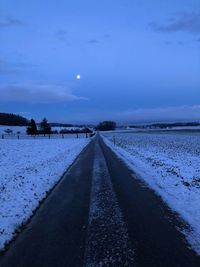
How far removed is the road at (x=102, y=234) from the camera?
16.1 ft

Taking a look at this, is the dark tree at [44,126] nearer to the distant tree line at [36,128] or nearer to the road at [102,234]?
the distant tree line at [36,128]

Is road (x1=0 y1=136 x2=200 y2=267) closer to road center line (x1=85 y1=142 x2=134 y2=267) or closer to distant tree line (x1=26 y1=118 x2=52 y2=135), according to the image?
road center line (x1=85 y1=142 x2=134 y2=267)

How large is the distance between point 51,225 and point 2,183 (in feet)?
19.8

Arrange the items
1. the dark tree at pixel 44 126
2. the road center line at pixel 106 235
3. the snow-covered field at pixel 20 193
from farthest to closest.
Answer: the dark tree at pixel 44 126, the snow-covered field at pixel 20 193, the road center line at pixel 106 235

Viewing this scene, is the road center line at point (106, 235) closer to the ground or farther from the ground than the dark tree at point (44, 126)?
closer to the ground

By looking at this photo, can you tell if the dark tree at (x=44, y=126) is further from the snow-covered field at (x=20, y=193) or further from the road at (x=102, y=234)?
the road at (x=102, y=234)

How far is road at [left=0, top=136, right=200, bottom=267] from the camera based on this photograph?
4914mm

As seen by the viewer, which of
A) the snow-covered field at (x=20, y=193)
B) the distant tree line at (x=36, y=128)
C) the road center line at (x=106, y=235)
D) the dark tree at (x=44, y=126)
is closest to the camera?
the road center line at (x=106, y=235)

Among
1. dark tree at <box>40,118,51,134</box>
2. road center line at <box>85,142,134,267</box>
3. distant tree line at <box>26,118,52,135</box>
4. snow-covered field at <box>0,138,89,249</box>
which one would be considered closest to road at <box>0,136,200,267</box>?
road center line at <box>85,142,134,267</box>

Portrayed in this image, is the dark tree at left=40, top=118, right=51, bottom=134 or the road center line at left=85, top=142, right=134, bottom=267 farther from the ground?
the dark tree at left=40, top=118, right=51, bottom=134

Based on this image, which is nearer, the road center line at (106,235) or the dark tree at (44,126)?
the road center line at (106,235)

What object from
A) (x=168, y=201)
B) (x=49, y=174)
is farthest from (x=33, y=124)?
(x=168, y=201)

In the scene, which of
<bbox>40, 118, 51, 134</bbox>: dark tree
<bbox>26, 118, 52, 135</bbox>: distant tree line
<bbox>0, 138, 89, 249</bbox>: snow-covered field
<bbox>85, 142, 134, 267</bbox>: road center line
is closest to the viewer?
<bbox>85, 142, 134, 267</bbox>: road center line

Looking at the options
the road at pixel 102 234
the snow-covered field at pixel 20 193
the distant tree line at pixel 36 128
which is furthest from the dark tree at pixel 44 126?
the road at pixel 102 234
